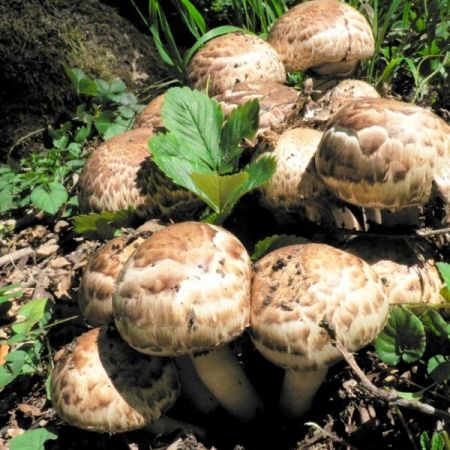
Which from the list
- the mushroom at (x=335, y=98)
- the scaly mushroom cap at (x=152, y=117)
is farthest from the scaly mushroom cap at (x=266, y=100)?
the scaly mushroom cap at (x=152, y=117)

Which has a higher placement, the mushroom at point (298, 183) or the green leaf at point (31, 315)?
the mushroom at point (298, 183)

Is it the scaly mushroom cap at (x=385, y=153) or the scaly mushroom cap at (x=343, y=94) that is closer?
the scaly mushroom cap at (x=385, y=153)

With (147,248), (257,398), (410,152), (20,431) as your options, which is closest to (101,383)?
(147,248)

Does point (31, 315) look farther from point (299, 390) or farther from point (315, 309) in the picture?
point (315, 309)

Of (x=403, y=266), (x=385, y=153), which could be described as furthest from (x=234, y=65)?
(x=403, y=266)

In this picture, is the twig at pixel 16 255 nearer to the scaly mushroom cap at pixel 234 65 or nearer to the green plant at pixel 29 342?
the green plant at pixel 29 342

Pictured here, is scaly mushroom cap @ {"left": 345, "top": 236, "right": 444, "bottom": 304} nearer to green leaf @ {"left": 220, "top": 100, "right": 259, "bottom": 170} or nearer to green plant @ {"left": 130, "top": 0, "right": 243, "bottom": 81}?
green leaf @ {"left": 220, "top": 100, "right": 259, "bottom": 170}

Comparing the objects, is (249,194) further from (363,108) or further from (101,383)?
(101,383)
